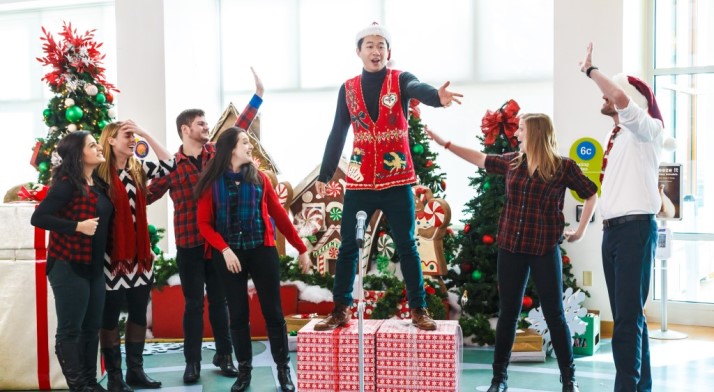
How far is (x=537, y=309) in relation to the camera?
5.20 metres

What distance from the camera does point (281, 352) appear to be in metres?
4.23

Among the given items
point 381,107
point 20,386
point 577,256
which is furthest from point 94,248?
point 577,256

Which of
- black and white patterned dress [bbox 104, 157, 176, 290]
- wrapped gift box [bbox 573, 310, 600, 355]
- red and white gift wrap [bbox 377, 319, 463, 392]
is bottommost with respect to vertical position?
wrapped gift box [bbox 573, 310, 600, 355]

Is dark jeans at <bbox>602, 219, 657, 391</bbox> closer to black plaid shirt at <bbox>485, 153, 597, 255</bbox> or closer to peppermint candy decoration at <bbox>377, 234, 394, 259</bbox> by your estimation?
black plaid shirt at <bbox>485, 153, 597, 255</bbox>

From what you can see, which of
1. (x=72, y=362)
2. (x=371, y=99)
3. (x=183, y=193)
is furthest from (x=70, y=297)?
(x=371, y=99)

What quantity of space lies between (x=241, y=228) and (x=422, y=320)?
43.5 inches

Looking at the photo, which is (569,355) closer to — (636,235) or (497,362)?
(497,362)

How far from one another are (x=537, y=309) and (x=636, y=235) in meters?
1.79

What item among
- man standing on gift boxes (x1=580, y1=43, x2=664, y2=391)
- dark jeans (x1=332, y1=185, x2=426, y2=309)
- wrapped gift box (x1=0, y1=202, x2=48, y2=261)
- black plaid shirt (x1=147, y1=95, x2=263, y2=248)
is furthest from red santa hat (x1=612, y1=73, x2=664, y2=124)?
wrapped gift box (x1=0, y1=202, x2=48, y2=261)

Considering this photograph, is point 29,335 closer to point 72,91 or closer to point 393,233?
point 72,91

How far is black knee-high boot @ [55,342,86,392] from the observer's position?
13.0 ft

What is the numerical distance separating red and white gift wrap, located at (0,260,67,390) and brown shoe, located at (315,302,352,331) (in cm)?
172

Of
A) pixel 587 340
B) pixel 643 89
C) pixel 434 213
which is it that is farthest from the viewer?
pixel 434 213

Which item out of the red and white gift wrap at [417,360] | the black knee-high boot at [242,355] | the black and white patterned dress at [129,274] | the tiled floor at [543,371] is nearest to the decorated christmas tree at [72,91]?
the black and white patterned dress at [129,274]
